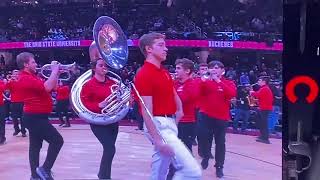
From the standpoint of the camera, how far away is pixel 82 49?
64.7 feet

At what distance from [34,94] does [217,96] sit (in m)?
2.30

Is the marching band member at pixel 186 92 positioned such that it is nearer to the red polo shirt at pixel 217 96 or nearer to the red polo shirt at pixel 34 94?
the red polo shirt at pixel 217 96

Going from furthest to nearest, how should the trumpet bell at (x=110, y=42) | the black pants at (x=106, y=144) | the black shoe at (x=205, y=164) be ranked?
the black shoe at (x=205, y=164)
the trumpet bell at (x=110, y=42)
the black pants at (x=106, y=144)

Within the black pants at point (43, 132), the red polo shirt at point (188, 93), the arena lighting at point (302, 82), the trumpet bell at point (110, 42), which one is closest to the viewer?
the arena lighting at point (302, 82)

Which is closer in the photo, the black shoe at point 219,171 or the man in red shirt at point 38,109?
→ the man in red shirt at point 38,109

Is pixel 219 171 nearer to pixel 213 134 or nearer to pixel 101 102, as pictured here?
pixel 213 134

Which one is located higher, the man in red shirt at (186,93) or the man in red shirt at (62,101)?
the man in red shirt at (186,93)

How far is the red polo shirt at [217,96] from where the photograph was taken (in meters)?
6.12

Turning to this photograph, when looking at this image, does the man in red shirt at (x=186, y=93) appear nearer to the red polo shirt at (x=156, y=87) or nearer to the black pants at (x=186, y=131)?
the black pants at (x=186, y=131)

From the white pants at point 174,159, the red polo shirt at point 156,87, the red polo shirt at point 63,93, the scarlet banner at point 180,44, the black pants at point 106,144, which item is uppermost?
the red polo shirt at point 156,87

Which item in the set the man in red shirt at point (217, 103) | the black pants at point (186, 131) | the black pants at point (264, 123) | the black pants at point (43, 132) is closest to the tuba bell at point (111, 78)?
the black pants at point (43, 132)

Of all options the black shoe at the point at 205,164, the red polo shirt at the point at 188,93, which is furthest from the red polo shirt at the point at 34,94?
the black shoe at the point at 205,164

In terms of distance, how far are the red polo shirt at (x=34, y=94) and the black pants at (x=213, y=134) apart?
2.13 m

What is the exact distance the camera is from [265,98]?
31.1ft
